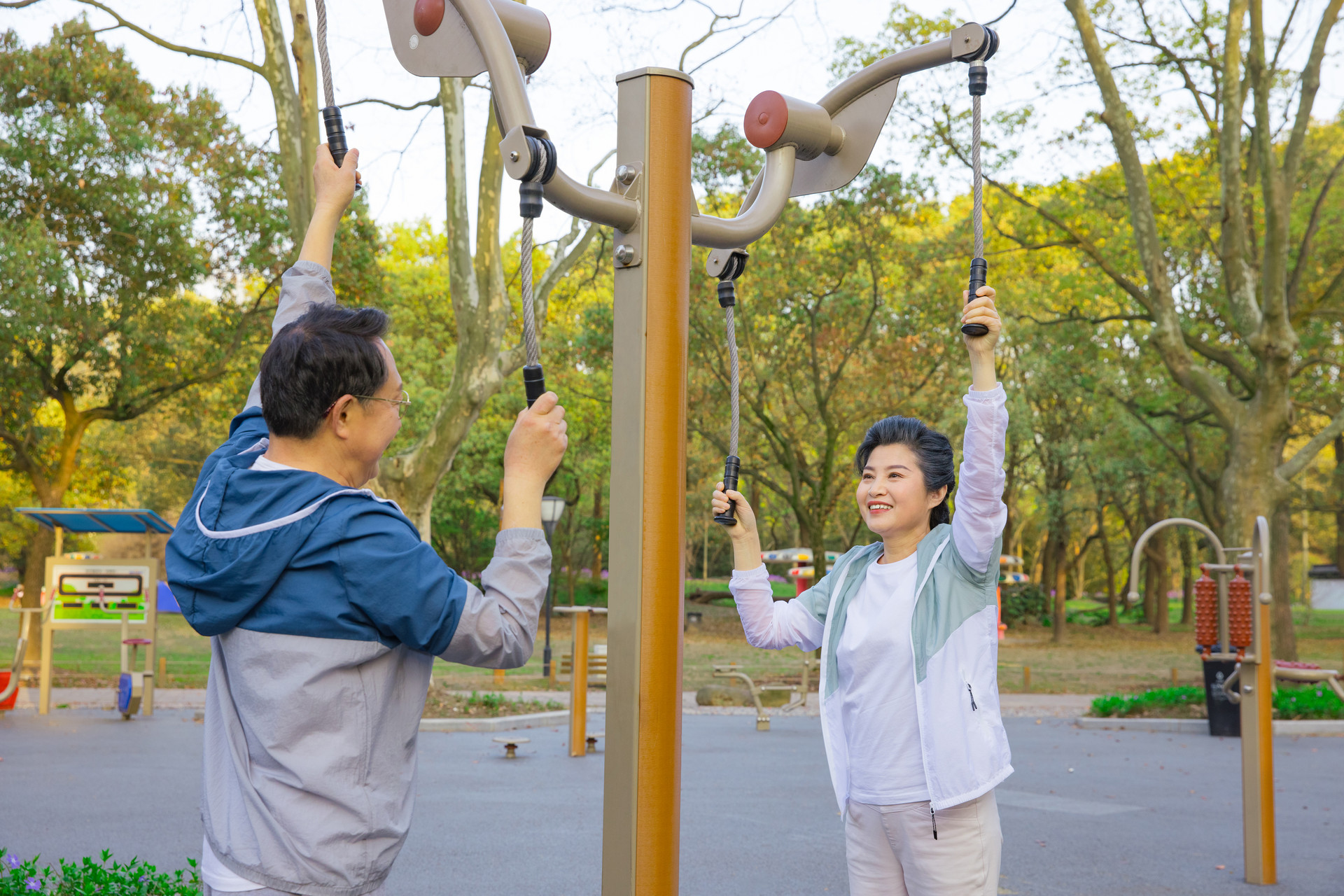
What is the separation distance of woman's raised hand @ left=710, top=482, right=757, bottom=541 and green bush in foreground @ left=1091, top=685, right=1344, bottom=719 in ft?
39.6

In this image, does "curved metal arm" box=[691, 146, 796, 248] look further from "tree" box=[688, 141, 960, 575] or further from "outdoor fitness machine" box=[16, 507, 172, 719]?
"tree" box=[688, 141, 960, 575]

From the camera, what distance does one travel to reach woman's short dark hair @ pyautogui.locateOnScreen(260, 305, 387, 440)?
1.89m

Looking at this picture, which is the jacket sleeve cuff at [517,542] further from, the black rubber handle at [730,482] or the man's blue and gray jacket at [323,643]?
the black rubber handle at [730,482]

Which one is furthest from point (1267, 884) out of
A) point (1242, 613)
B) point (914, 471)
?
point (914, 471)

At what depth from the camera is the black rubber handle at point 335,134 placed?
2307mm

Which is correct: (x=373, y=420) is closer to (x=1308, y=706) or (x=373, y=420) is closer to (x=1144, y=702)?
(x=1144, y=702)

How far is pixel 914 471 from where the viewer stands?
2.99m

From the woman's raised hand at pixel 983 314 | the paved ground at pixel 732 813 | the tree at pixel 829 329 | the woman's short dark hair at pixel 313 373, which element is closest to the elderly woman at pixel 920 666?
the woman's raised hand at pixel 983 314

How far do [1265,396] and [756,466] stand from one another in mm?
12071

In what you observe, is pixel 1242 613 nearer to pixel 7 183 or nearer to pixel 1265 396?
pixel 1265 396

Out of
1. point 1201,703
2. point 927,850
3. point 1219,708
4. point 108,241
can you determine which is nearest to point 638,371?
point 927,850

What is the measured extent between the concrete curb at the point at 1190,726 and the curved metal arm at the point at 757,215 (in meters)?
12.0

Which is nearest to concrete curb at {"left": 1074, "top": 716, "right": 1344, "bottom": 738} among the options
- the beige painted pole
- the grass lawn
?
the grass lawn

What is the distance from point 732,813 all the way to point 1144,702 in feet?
26.1
